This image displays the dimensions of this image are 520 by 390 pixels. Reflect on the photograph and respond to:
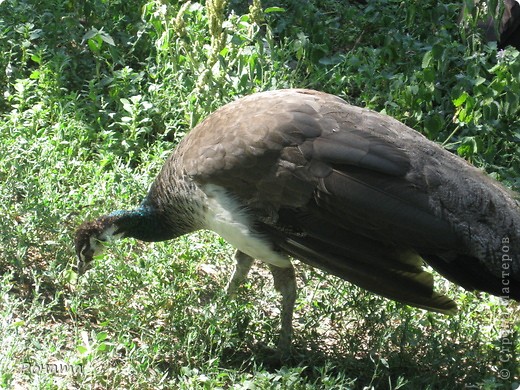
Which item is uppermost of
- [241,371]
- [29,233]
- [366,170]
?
[366,170]

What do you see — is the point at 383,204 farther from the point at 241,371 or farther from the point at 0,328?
the point at 0,328

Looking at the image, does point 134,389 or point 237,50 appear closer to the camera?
point 134,389

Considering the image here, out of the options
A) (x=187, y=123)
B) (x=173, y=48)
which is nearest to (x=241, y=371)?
(x=187, y=123)

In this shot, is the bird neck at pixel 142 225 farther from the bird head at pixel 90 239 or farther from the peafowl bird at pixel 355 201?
the peafowl bird at pixel 355 201

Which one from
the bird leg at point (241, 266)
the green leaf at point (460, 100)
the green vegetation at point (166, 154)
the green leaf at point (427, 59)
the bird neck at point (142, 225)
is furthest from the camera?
the green leaf at point (427, 59)

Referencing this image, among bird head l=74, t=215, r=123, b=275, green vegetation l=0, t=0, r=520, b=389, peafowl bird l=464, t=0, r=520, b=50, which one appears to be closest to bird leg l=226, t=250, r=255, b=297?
green vegetation l=0, t=0, r=520, b=389

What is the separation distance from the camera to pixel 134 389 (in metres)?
3.98

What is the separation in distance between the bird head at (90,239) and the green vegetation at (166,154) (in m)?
0.09

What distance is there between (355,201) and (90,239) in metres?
1.48

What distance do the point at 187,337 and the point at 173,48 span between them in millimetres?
2511

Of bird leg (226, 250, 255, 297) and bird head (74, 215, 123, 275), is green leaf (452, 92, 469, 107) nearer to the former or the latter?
bird leg (226, 250, 255, 297)

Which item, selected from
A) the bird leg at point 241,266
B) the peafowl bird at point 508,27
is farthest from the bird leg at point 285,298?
the peafowl bird at point 508,27

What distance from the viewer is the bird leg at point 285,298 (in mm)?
4438

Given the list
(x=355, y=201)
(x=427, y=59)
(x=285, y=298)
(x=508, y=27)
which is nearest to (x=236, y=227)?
(x=285, y=298)
